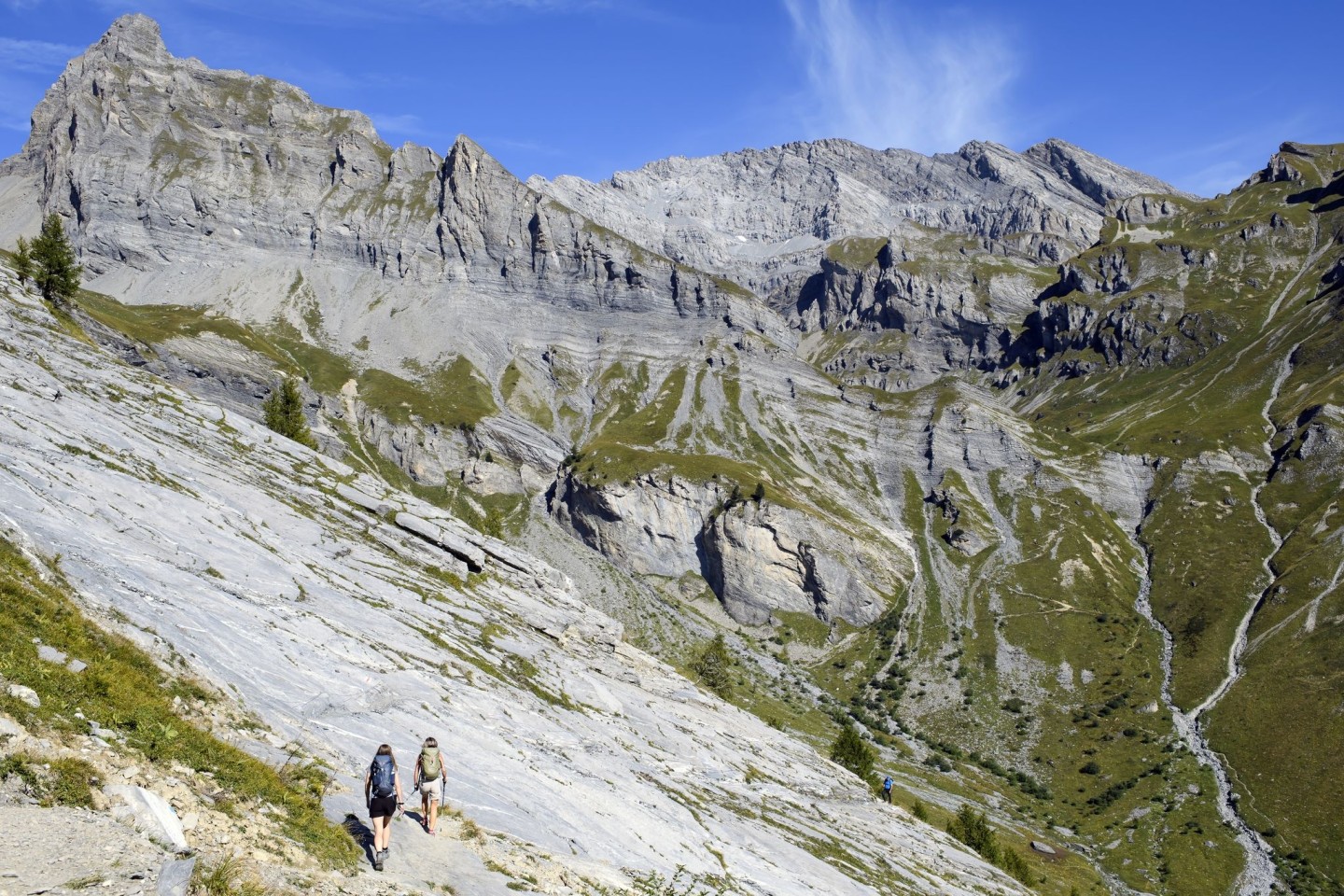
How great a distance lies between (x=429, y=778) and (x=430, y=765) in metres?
0.46

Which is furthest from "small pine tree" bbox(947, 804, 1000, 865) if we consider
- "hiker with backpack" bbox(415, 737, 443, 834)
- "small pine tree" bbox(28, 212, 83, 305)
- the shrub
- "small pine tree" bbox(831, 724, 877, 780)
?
"small pine tree" bbox(28, 212, 83, 305)

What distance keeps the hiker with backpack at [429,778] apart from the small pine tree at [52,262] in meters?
101

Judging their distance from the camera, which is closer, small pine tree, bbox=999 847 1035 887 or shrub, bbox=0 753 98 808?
shrub, bbox=0 753 98 808

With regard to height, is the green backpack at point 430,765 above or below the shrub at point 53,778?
Answer: above

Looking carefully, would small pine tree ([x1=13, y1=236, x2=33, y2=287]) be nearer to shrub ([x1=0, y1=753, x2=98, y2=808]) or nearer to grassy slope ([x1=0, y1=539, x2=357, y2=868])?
grassy slope ([x1=0, y1=539, x2=357, y2=868])

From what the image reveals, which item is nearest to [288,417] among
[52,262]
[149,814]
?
[52,262]

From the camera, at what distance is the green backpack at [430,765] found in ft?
59.4

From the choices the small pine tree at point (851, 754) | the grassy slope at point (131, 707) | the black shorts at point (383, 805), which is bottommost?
the small pine tree at point (851, 754)

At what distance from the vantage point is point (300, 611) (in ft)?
103

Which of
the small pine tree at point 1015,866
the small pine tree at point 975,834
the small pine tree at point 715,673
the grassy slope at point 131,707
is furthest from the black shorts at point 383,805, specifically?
the small pine tree at point 715,673

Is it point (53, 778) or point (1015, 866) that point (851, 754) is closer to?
point (1015, 866)

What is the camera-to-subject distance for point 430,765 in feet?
59.4

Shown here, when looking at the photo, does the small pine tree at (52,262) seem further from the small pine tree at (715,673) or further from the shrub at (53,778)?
the shrub at (53,778)

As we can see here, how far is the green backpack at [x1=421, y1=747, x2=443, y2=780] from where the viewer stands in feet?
59.4
